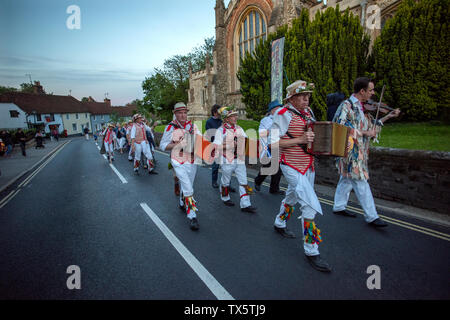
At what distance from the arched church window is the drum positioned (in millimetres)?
21293

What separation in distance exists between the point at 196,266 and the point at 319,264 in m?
1.62

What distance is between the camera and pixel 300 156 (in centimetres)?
336

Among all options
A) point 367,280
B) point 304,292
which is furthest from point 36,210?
point 367,280

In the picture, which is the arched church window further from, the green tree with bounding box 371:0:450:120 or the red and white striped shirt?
the red and white striped shirt

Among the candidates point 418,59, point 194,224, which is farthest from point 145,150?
point 418,59

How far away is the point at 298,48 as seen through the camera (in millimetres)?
12367

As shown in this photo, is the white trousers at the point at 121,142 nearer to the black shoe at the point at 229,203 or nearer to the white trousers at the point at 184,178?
the black shoe at the point at 229,203

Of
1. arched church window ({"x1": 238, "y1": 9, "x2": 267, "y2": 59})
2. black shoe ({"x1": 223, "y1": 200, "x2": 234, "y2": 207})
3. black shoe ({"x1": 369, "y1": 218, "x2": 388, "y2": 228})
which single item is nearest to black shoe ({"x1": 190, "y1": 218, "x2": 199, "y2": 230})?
black shoe ({"x1": 223, "y1": 200, "x2": 234, "y2": 207})

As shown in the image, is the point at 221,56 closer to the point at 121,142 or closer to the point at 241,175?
the point at 121,142

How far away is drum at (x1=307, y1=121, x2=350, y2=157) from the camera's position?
3.14m

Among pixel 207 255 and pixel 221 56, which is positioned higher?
pixel 221 56

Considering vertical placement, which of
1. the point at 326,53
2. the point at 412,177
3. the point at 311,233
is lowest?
the point at 311,233

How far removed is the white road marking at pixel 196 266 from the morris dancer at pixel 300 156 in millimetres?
1288
